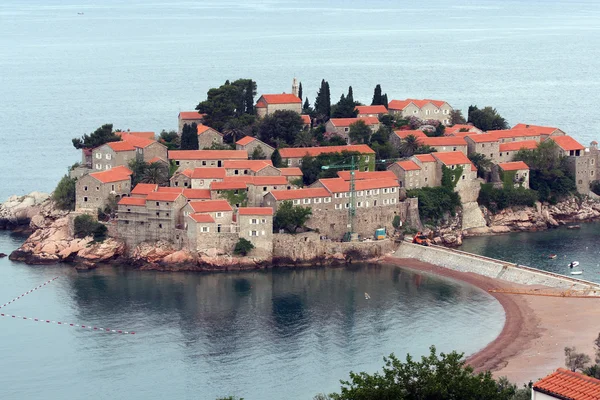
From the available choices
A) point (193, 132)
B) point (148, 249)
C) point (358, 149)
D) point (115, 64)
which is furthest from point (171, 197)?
point (115, 64)

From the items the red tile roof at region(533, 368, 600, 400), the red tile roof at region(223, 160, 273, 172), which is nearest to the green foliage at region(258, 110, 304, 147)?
the red tile roof at region(223, 160, 273, 172)

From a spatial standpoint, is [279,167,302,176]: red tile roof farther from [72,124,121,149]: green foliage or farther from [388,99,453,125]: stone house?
[388,99,453,125]: stone house

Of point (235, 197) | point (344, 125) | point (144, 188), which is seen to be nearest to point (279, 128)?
point (344, 125)

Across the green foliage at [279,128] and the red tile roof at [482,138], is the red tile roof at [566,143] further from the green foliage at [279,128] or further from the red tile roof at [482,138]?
the green foliage at [279,128]

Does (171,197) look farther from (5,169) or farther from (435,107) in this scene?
(5,169)

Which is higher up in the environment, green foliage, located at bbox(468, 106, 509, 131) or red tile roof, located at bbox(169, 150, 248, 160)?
green foliage, located at bbox(468, 106, 509, 131)

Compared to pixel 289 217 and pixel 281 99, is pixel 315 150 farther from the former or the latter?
pixel 289 217

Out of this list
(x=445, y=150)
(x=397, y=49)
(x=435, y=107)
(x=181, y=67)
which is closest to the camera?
(x=445, y=150)
